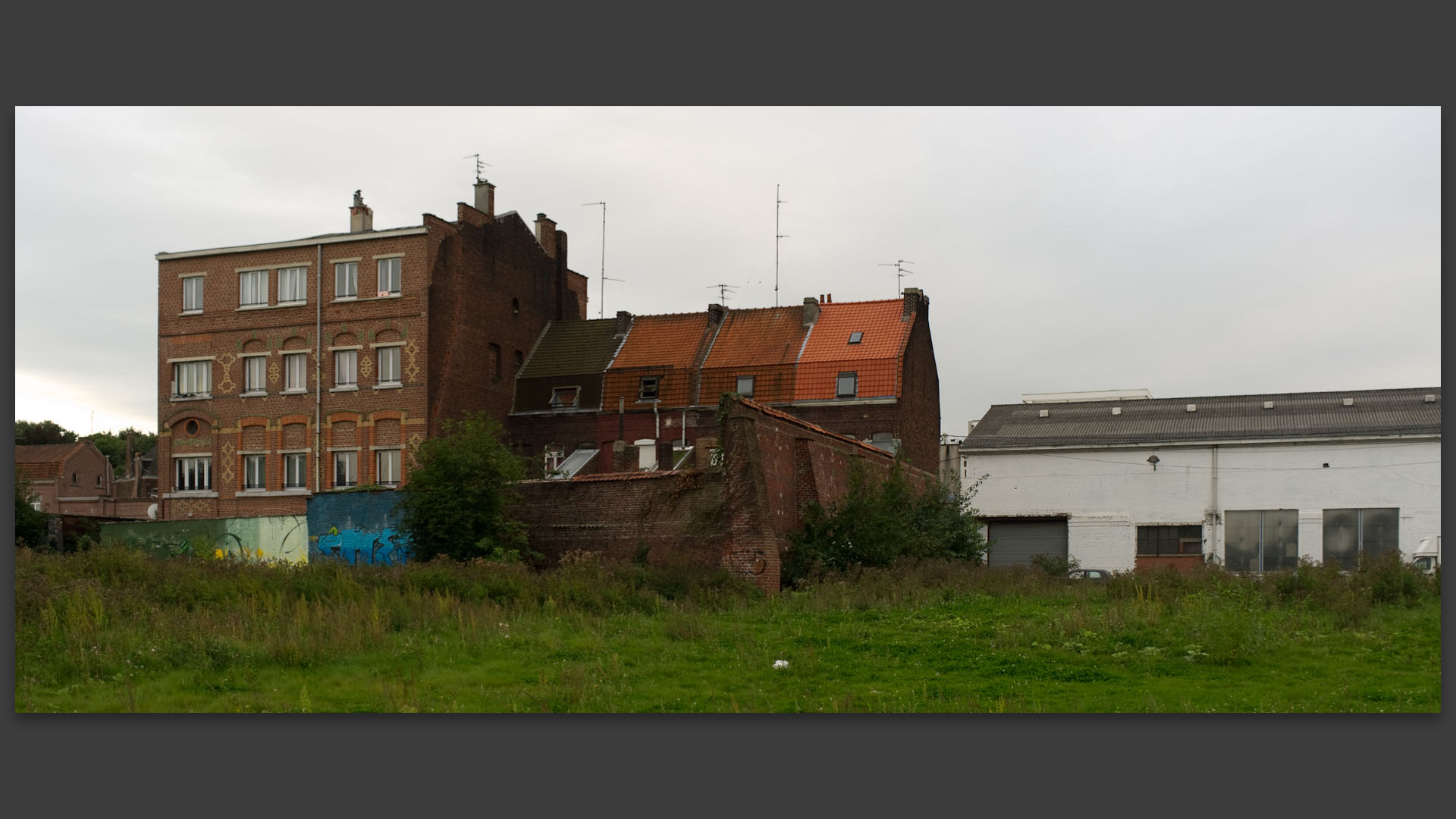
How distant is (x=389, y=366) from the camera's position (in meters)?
45.2

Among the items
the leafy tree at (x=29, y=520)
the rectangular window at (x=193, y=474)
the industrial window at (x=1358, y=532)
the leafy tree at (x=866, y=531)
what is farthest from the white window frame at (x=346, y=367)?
the industrial window at (x=1358, y=532)

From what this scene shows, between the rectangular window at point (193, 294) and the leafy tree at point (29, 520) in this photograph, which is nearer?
the leafy tree at point (29, 520)

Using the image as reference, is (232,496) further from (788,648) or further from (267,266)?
(788,648)

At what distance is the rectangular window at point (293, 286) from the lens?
45.9 metres

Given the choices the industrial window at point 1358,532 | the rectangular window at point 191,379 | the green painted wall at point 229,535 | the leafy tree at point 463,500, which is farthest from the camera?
the rectangular window at point 191,379

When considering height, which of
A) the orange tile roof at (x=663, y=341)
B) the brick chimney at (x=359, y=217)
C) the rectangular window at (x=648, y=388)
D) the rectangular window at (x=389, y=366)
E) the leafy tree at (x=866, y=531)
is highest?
the brick chimney at (x=359, y=217)

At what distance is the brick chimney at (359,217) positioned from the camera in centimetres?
4766

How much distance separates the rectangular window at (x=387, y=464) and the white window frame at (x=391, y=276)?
17.2ft

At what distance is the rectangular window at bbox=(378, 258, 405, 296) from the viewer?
148 feet

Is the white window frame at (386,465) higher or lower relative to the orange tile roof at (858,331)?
lower

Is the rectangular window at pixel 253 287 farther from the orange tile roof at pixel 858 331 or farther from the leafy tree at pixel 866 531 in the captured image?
the leafy tree at pixel 866 531

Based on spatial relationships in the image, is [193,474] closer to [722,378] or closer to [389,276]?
[389,276]

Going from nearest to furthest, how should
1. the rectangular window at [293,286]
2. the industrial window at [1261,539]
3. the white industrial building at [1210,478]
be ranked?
the white industrial building at [1210,478], the industrial window at [1261,539], the rectangular window at [293,286]

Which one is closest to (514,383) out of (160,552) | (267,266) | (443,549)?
(267,266)
